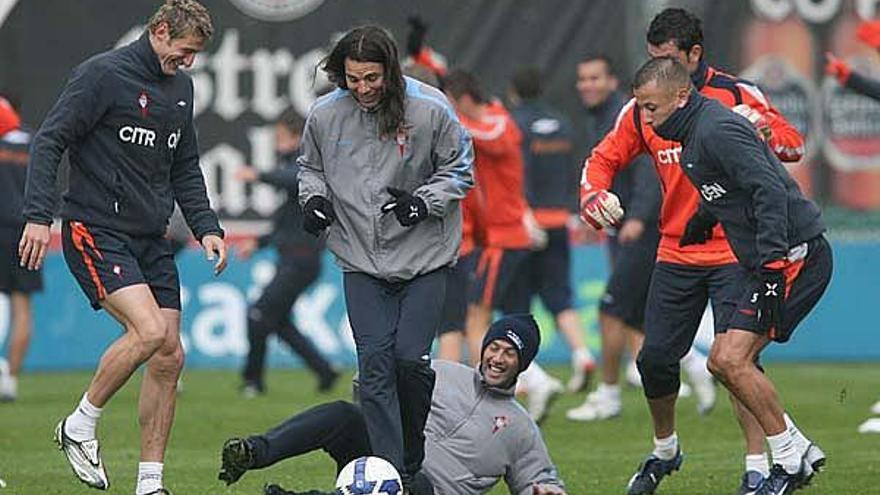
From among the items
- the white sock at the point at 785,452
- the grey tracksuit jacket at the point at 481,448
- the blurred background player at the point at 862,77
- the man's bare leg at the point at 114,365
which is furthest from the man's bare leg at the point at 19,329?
the white sock at the point at 785,452

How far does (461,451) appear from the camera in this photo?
9.80 metres

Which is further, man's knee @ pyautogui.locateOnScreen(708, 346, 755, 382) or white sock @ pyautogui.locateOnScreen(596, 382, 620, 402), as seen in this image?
white sock @ pyautogui.locateOnScreen(596, 382, 620, 402)

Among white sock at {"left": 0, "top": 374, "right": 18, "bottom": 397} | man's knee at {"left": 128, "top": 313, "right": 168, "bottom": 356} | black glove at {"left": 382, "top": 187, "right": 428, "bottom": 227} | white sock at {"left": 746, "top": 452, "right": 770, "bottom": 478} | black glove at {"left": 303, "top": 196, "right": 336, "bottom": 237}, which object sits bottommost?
white sock at {"left": 0, "top": 374, "right": 18, "bottom": 397}

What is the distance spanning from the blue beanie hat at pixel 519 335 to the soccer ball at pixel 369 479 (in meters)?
1.41

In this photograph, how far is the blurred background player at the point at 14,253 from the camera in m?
17.0

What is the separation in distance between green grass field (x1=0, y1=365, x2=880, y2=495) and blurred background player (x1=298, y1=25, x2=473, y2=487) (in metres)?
1.59

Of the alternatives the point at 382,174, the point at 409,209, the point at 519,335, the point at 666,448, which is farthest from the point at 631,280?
the point at 409,209

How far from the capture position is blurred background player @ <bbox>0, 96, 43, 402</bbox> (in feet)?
55.7

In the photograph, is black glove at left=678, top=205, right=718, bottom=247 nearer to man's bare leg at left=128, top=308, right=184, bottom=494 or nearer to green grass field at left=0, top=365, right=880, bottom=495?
green grass field at left=0, top=365, right=880, bottom=495

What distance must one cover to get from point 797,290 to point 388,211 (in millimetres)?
2115

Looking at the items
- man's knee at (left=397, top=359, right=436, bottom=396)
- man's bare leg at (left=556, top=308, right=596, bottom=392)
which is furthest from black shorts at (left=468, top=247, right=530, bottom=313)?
man's knee at (left=397, top=359, right=436, bottom=396)

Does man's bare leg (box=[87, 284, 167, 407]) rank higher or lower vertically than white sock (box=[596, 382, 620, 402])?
higher

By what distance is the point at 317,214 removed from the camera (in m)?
9.29

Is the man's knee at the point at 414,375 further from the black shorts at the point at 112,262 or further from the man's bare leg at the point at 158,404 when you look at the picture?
the black shorts at the point at 112,262
